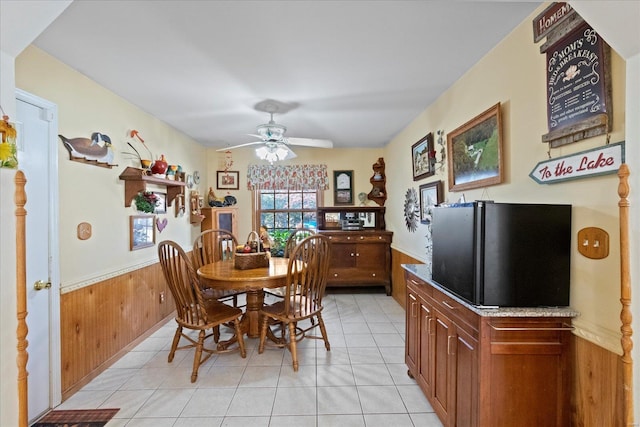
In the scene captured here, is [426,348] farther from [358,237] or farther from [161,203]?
[161,203]

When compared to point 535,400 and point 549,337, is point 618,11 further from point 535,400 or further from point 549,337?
point 535,400

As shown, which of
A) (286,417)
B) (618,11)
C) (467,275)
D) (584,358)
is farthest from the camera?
(286,417)

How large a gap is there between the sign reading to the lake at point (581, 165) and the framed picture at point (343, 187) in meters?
3.51

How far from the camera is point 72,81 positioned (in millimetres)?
2174

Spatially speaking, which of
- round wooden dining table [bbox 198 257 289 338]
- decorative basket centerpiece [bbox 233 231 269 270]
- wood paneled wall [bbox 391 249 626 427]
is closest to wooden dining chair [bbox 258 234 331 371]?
round wooden dining table [bbox 198 257 289 338]

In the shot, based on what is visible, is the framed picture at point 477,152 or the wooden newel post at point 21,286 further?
the framed picture at point 477,152

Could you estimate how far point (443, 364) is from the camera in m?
1.67

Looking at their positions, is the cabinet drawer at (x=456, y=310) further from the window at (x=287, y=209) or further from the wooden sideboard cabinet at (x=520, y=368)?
the window at (x=287, y=209)

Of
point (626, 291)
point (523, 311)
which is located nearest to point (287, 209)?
point (523, 311)

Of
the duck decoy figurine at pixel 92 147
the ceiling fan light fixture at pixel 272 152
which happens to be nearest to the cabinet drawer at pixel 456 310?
the ceiling fan light fixture at pixel 272 152

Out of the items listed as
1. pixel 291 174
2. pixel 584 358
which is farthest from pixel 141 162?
pixel 584 358

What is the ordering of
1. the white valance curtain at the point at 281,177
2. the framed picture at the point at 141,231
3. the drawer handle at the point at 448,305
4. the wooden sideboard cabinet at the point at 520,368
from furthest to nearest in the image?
the white valance curtain at the point at 281,177
the framed picture at the point at 141,231
the drawer handle at the point at 448,305
the wooden sideboard cabinet at the point at 520,368

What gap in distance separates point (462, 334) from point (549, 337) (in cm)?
36

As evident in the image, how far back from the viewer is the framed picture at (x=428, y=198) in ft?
9.09
